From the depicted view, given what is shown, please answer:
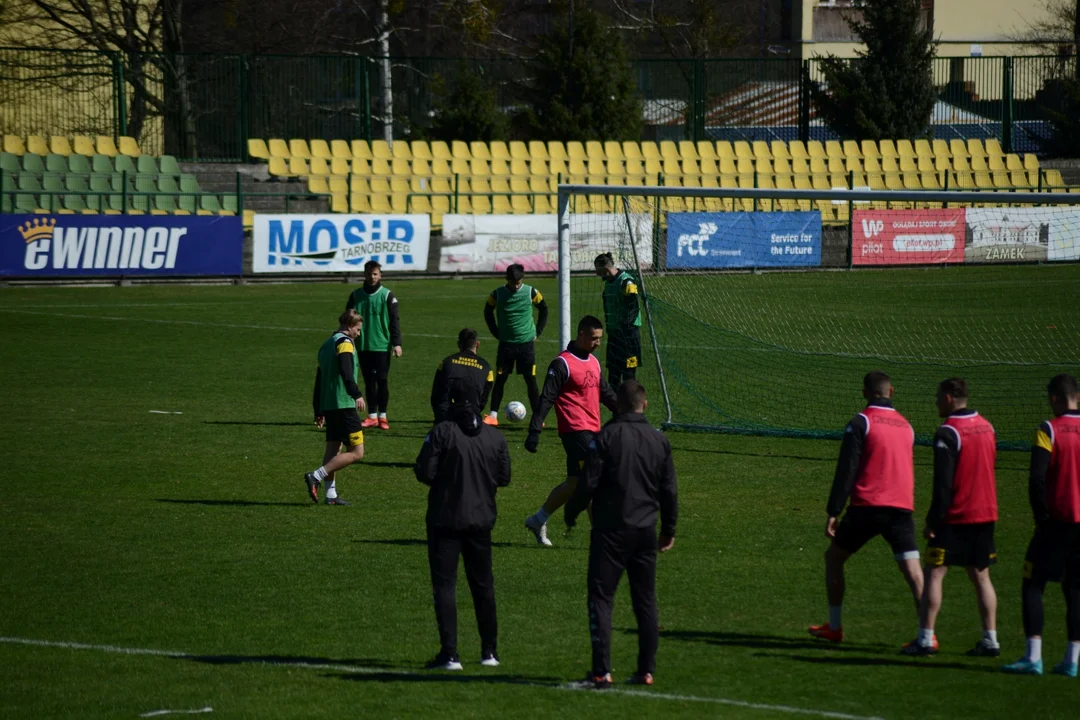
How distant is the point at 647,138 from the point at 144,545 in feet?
164

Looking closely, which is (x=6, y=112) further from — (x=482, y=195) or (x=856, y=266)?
(x=856, y=266)

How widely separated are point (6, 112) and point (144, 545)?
33.2 metres

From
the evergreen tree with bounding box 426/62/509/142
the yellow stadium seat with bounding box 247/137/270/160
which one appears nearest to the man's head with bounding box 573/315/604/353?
the yellow stadium seat with bounding box 247/137/270/160

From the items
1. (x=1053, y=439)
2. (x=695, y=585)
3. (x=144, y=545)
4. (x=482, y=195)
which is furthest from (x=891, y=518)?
(x=482, y=195)

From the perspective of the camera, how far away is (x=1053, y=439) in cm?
802

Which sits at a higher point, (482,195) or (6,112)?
(6,112)

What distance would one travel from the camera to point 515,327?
54.9ft

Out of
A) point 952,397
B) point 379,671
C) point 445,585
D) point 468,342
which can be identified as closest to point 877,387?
point 952,397

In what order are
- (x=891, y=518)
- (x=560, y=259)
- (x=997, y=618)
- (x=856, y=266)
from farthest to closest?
(x=856, y=266)
(x=560, y=259)
(x=997, y=618)
(x=891, y=518)

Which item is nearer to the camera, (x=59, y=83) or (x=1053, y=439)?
(x=1053, y=439)

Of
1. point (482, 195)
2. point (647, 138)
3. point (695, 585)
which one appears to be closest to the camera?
point (695, 585)

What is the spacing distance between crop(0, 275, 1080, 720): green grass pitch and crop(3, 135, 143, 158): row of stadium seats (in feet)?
61.2

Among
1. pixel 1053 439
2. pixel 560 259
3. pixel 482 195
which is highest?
pixel 482 195

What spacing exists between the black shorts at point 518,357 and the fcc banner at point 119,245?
16.6 metres
